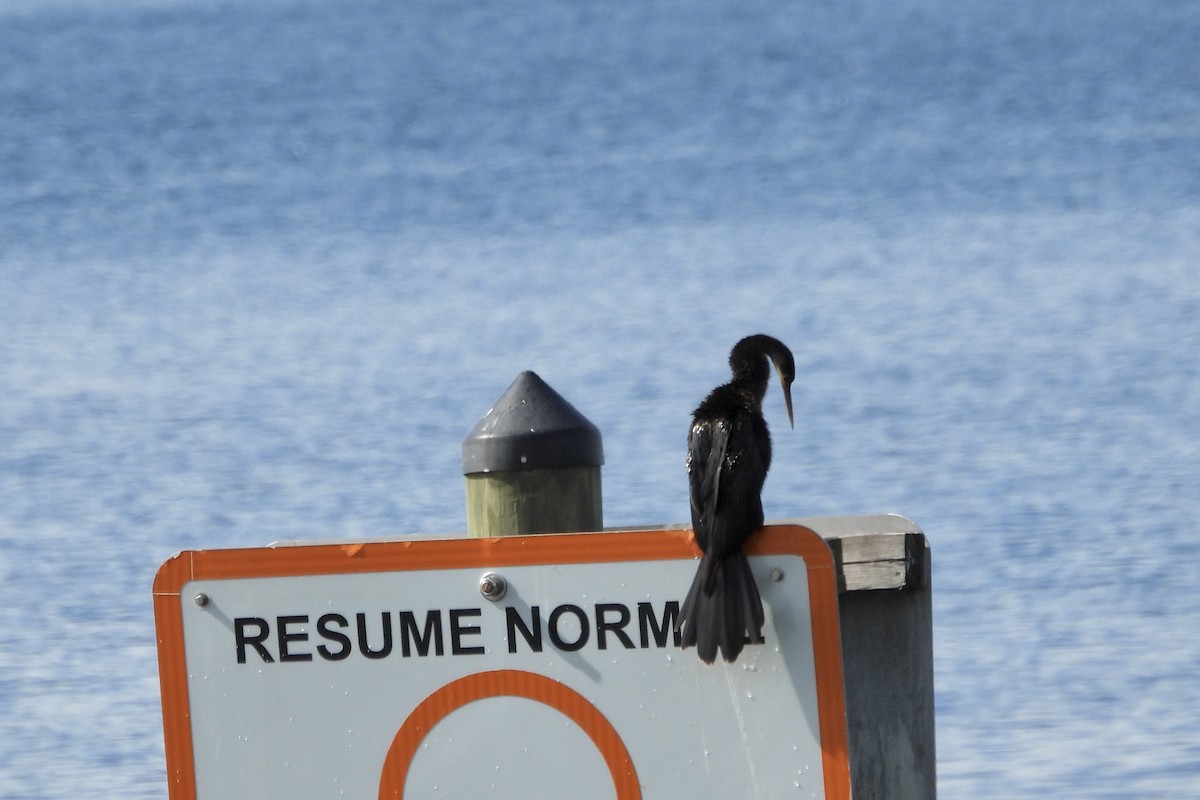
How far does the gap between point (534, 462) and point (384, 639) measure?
0.43 metres

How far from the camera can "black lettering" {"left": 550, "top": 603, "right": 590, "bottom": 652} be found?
1.71 m

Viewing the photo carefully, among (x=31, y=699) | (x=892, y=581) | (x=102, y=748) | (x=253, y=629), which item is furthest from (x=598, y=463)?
(x=31, y=699)

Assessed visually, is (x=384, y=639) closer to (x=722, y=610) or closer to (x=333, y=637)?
(x=333, y=637)

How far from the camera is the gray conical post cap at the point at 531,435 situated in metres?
2.11

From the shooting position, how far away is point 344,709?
172 cm

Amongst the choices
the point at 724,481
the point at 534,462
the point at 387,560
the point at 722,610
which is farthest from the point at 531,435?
the point at 722,610

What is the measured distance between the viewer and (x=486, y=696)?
1709 mm

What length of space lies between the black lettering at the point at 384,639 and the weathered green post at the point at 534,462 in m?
0.38

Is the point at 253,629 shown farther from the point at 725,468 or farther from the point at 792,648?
the point at 725,468

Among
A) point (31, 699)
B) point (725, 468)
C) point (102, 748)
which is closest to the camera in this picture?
point (725, 468)

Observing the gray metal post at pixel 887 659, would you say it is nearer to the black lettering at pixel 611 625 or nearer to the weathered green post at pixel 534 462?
the weathered green post at pixel 534 462

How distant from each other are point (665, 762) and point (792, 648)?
17 cm

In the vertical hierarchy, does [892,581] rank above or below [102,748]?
above

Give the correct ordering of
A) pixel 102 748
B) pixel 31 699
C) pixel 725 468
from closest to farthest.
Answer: pixel 725 468
pixel 102 748
pixel 31 699
